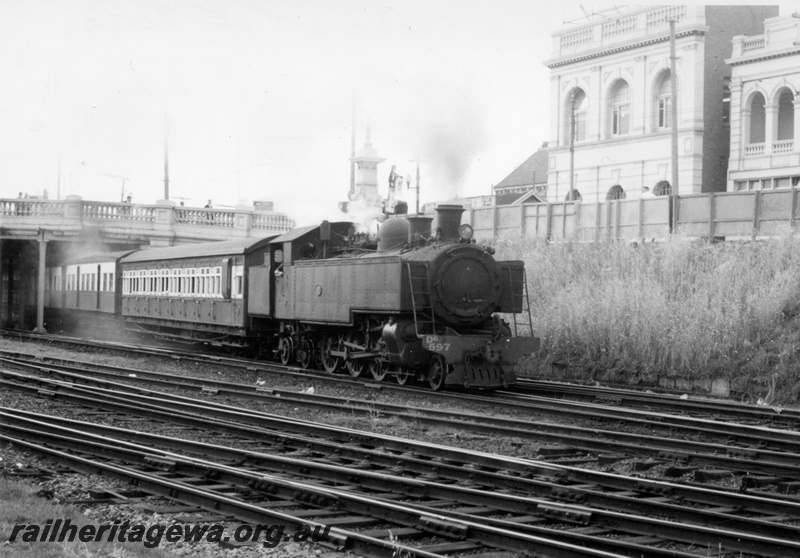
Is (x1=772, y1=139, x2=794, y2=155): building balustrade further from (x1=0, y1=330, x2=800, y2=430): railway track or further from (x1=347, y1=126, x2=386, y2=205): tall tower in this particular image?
(x1=0, y1=330, x2=800, y2=430): railway track

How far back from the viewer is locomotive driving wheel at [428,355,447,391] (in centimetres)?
1608

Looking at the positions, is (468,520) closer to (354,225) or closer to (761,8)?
(354,225)

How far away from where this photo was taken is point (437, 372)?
1628cm

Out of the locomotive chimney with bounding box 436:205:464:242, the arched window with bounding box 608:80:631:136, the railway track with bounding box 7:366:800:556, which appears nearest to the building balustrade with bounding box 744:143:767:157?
the arched window with bounding box 608:80:631:136

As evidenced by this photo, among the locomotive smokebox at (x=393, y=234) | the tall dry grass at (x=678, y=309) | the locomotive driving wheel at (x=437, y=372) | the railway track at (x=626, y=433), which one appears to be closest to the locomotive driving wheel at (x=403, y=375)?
the locomotive driving wheel at (x=437, y=372)

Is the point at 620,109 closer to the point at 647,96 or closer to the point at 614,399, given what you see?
the point at 647,96

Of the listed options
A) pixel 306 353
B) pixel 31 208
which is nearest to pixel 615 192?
pixel 31 208

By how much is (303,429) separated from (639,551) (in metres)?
5.90

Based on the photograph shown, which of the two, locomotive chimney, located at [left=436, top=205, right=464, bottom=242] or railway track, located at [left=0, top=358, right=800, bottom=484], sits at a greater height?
locomotive chimney, located at [left=436, top=205, right=464, bottom=242]

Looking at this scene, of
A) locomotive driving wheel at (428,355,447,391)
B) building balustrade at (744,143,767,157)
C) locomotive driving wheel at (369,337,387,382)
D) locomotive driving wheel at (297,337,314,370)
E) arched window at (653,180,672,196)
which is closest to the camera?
locomotive driving wheel at (428,355,447,391)

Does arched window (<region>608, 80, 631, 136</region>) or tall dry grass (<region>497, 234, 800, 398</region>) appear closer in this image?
tall dry grass (<region>497, 234, 800, 398</region>)

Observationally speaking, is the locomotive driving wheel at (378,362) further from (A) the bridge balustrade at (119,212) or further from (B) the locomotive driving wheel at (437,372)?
(A) the bridge balustrade at (119,212)

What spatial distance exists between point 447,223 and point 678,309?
5.39m

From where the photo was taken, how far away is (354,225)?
20094 millimetres
